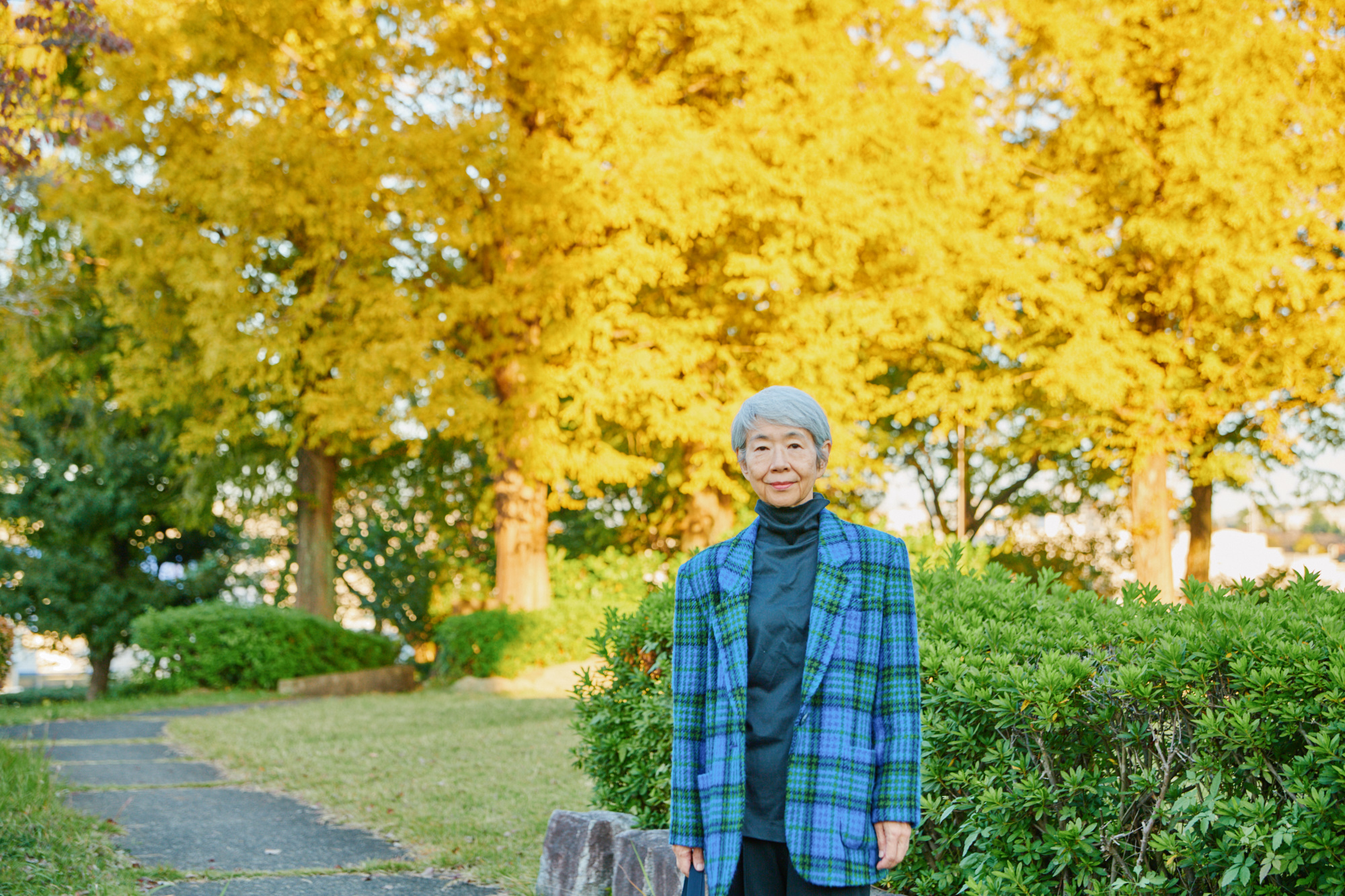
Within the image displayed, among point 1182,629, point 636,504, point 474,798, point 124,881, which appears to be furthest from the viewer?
point 636,504

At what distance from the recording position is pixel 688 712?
275 cm

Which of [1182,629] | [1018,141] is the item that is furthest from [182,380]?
[1182,629]

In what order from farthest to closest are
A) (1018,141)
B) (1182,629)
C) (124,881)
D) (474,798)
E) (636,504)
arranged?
1. (636,504)
2. (1018,141)
3. (474,798)
4. (124,881)
5. (1182,629)

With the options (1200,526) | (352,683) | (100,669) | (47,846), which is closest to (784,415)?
(47,846)

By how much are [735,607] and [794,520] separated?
0.82 feet

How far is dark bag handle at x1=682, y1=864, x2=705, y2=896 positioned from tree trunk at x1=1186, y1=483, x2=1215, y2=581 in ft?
58.6

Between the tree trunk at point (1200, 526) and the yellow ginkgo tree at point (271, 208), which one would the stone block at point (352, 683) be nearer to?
the yellow ginkgo tree at point (271, 208)

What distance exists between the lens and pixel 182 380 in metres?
15.5

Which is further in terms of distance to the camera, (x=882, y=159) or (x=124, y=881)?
(x=882, y=159)

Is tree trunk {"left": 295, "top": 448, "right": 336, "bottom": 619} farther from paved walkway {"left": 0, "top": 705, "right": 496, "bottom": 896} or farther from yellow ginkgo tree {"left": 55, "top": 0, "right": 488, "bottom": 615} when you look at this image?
paved walkway {"left": 0, "top": 705, "right": 496, "bottom": 896}

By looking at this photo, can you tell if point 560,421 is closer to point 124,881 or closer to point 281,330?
point 281,330

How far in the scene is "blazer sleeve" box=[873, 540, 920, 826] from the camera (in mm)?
2588

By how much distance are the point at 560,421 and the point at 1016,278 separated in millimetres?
6364

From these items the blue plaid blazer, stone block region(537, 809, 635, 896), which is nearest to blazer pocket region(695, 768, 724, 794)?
the blue plaid blazer
